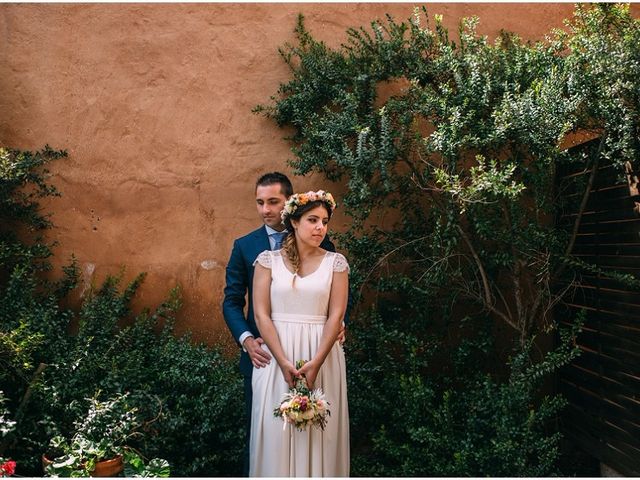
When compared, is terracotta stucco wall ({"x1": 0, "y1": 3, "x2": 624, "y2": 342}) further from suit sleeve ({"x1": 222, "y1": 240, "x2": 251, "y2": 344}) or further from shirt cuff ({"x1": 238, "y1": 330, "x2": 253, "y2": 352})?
shirt cuff ({"x1": 238, "y1": 330, "x2": 253, "y2": 352})

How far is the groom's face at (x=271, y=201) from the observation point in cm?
379

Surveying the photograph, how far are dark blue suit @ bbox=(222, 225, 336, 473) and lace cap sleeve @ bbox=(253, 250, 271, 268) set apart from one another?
210 millimetres

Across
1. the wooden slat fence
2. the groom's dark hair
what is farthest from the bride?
the wooden slat fence

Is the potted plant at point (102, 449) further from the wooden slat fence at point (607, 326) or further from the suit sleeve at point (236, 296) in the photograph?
the wooden slat fence at point (607, 326)

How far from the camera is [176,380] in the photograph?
423cm

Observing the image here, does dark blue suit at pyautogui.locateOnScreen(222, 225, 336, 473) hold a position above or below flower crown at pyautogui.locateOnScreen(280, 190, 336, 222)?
below

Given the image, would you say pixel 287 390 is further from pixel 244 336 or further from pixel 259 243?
pixel 259 243

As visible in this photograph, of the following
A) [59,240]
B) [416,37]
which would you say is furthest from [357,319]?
[59,240]

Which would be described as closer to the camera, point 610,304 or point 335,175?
point 610,304

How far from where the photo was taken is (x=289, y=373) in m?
3.25

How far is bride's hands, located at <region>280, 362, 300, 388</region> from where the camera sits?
10.6 feet

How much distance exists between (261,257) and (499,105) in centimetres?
205

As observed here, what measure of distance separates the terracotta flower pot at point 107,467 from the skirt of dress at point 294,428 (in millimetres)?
785

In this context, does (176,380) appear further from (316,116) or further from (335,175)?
(316,116)
